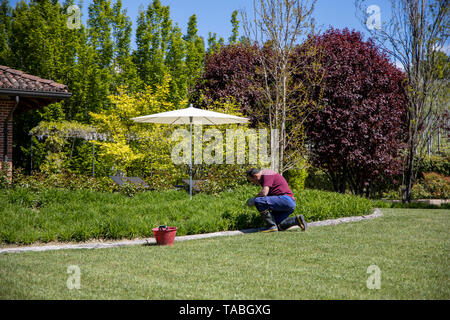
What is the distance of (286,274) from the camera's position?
14.7 ft

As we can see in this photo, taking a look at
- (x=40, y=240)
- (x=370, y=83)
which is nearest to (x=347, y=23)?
(x=370, y=83)

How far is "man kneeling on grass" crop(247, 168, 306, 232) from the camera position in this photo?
7902 millimetres

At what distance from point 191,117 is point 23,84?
14.7 ft

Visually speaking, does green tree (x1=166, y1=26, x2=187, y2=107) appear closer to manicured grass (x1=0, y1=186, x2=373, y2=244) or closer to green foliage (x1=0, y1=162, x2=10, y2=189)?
manicured grass (x1=0, y1=186, x2=373, y2=244)

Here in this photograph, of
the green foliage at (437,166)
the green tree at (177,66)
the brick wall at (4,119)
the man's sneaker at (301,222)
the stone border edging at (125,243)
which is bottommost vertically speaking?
the stone border edging at (125,243)

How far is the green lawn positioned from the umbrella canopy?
428 cm

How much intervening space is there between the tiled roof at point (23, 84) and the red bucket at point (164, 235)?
5.93 meters

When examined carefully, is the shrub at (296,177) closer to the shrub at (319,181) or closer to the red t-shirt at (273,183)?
the shrub at (319,181)

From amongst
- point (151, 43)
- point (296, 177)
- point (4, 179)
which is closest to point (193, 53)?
point (151, 43)

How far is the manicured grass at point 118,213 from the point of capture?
272 inches

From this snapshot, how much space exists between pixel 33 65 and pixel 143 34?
6.40 metres

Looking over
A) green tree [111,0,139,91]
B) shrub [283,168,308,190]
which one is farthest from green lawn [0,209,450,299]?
green tree [111,0,139,91]

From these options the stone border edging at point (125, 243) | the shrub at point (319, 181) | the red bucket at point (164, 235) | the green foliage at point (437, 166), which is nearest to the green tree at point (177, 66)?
the shrub at point (319, 181)
